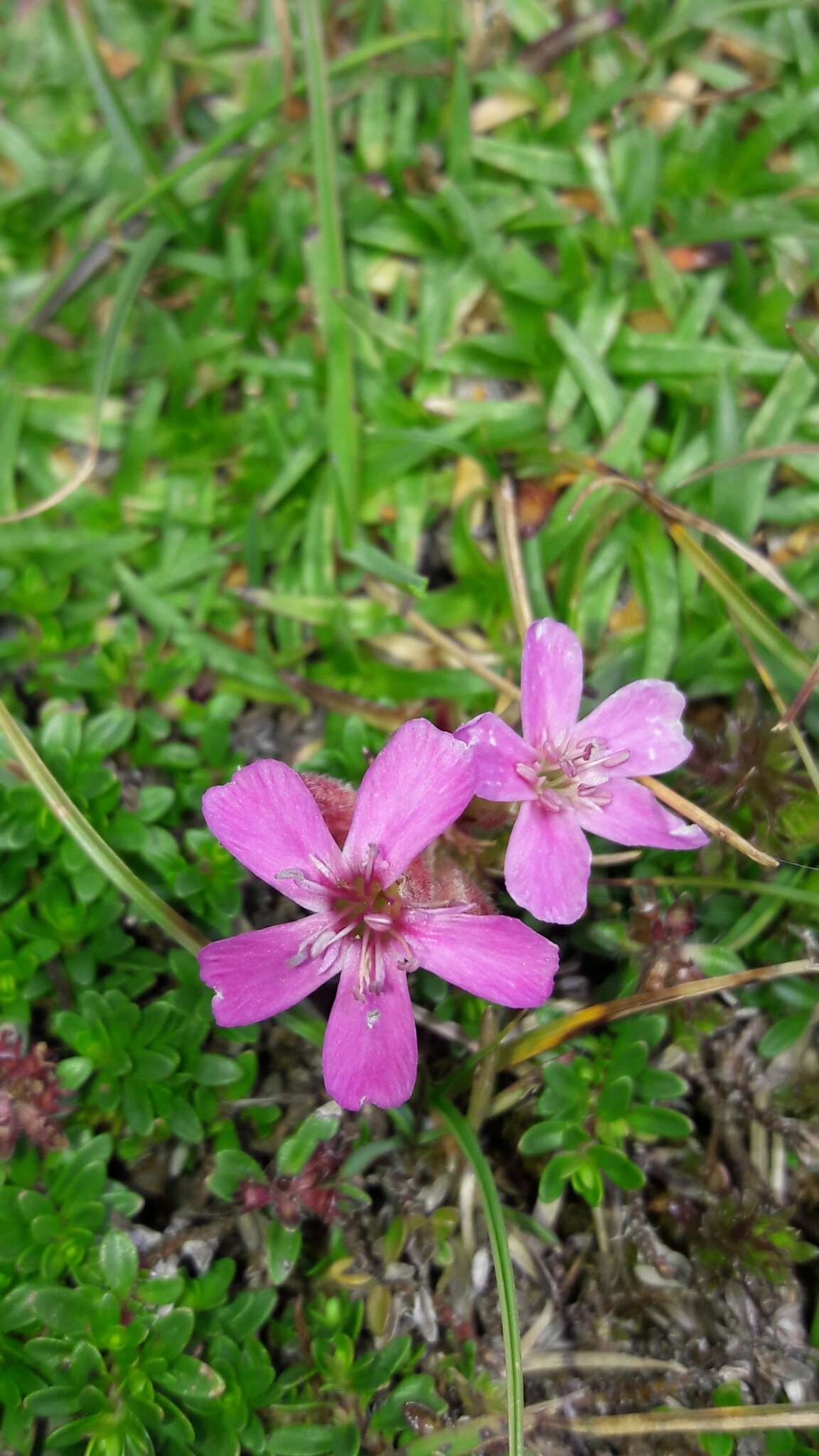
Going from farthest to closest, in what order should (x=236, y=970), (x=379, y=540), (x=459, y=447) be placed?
(x=379, y=540) < (x=459, y=447) < (x=236, y=970)

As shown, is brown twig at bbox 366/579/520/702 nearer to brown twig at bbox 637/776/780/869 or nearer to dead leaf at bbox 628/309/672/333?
brown twig at bbox 637/776/780/869

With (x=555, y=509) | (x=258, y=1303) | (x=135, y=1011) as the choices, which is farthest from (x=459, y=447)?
(x=258, y=1303)

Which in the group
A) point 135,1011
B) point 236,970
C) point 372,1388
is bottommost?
point 372,1388

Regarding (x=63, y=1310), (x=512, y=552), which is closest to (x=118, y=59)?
(x=512, y=552)

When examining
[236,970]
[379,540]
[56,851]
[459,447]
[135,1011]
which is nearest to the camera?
[236,970]

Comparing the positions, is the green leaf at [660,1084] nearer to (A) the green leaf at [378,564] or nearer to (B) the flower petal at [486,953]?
(B) the flower petal at [486,953]

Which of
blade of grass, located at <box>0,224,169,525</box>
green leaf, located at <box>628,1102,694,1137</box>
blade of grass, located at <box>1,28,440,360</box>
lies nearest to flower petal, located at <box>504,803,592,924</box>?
green leaf, located at <box>628,1102,694,1137</box>

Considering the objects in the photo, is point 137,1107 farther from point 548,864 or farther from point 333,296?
point 333,296

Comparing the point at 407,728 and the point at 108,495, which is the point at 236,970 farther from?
the point at 108,495
